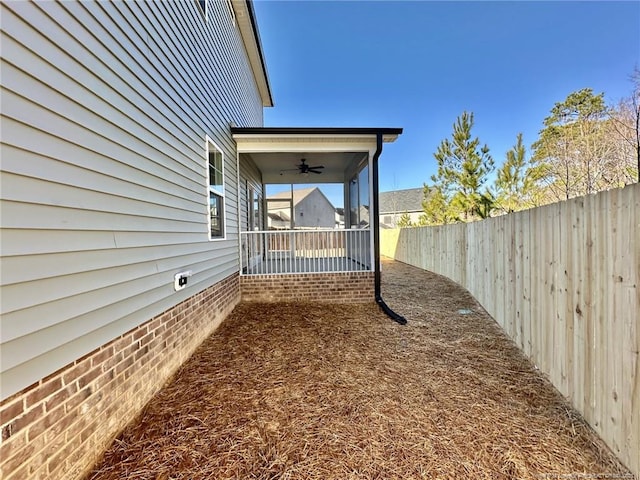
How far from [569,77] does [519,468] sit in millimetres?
19386

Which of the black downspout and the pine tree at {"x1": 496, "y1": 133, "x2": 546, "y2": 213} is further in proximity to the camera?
the pine tree at {"x1": 496, "y1": 133, "x2": 546, "y2": 213}

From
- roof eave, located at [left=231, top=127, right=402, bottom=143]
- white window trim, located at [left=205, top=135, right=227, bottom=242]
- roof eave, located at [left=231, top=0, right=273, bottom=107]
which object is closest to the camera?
white window trim, located at [left=205, top=135, right=227, bottom=242]

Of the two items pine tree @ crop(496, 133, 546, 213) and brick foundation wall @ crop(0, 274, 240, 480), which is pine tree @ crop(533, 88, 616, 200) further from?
brick foundation wall @ crop(0, 274, 240, 480)

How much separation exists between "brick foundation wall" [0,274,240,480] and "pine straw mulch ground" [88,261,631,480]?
152 millimetres

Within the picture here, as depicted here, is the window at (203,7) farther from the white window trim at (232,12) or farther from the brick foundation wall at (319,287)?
the brick foundation wall at (319,287)

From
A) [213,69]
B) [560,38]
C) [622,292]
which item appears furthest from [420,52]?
[622,292]

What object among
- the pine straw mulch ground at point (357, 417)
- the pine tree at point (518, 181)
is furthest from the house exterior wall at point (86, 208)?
the pine tree at point (518, 181)

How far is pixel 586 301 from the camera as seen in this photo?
229 cm

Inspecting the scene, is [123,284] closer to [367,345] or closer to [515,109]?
[367,345]

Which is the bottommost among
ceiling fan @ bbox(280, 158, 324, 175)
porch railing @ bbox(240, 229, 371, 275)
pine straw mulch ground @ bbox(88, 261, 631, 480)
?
pine straw mulch ground @ bbox(88, 261, 631, 480)

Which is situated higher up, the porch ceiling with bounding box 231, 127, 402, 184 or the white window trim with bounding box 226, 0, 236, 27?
the white window trim with bounding box 226, 0, 236, 27

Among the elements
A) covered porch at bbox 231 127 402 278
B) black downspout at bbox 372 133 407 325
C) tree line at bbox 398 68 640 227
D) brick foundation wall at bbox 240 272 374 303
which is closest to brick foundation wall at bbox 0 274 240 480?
brick foundation wall at bbox 240 272 374 303

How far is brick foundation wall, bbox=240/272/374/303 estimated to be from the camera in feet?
20.5

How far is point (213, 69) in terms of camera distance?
16.3ft
